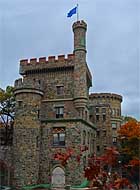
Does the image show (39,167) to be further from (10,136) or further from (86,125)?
(10,136)

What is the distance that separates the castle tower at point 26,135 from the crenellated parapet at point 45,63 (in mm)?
3901

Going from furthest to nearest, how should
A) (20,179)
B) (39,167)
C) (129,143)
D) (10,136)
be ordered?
1. (129,143)
2. (10,136)
3. (39,167)
4. (20,179)

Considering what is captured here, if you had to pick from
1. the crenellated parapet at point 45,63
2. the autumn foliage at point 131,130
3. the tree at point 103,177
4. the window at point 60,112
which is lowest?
the tree at point 103,177

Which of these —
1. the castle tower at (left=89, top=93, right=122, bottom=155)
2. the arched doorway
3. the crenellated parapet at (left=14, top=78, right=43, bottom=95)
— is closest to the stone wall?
the arched doorway

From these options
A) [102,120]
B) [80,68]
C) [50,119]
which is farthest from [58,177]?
[102,120]

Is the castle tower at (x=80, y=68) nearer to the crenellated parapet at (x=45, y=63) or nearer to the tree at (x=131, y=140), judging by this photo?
the crenellated parapet at (x=45, y=63)

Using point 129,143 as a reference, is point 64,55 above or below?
above

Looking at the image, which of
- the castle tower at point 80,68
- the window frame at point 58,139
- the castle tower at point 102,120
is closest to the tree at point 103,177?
the window frame at point 58,139

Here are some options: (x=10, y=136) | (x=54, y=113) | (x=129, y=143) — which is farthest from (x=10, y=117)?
(x=129, y=143)

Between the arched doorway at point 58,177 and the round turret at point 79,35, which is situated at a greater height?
the round turret at point 79,35

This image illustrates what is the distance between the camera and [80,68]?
105 feet

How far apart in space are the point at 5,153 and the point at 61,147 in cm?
539

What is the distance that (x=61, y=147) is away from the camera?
29.3 metres

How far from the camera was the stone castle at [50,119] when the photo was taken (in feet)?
93.0
